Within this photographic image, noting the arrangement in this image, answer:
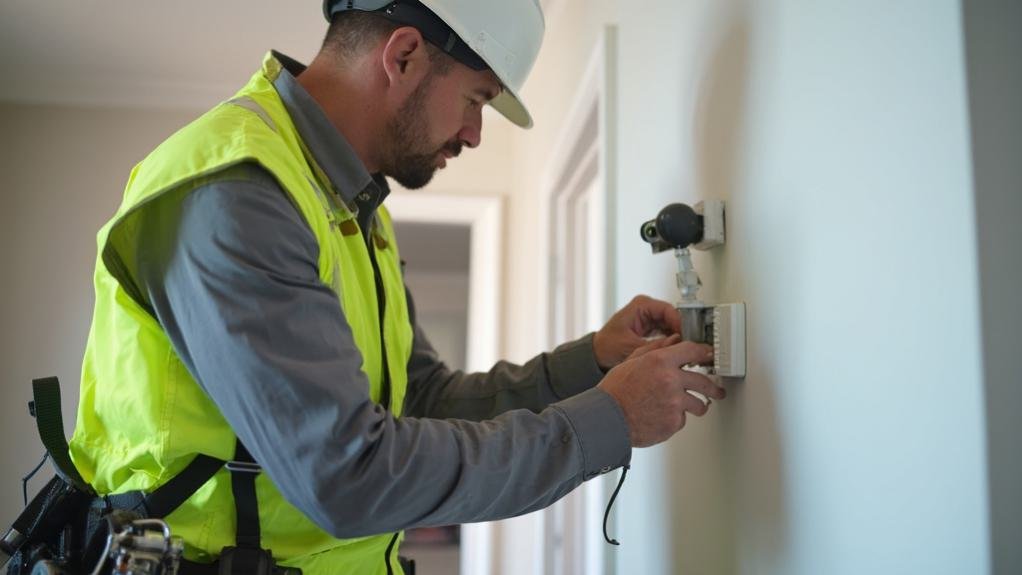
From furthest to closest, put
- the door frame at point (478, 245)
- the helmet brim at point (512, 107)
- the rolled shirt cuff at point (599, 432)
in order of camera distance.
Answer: the door frame at point (478, 245)
the helmet brim at point (512, 107)
the rolled shirt cuff at point (599, 432)

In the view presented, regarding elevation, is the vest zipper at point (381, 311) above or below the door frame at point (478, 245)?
below

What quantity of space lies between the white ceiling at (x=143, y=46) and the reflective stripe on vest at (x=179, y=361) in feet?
6.13

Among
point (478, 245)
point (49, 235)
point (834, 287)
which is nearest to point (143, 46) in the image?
point (49, 235)

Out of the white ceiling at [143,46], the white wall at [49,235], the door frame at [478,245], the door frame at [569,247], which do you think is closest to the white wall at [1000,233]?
the door frame at [569,247]

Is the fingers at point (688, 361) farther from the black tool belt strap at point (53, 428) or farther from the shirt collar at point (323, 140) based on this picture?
the black tool belt strap at point (53, 428)

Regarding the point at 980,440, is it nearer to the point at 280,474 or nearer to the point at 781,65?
the point at 781,65

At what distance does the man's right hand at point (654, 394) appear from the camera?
0.82 m

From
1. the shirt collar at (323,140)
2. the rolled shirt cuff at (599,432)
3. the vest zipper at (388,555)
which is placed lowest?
the vest zipper at (388,555)

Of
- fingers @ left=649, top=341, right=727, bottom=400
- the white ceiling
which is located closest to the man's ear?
fingers @ left=649, top=341, right=727, bottom=400

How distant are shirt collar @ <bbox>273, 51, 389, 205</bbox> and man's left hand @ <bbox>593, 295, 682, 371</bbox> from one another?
414mm

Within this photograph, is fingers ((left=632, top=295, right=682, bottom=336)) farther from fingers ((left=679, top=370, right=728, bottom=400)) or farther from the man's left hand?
fingers ((left=679, top=370, right=728, bottom=400))

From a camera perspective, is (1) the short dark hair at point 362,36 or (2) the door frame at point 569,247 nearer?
(1) the short dark hair at point 362,36

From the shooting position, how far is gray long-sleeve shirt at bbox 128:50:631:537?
0.68 meters

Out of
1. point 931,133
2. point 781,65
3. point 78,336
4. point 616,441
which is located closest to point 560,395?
point 616,441
